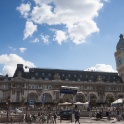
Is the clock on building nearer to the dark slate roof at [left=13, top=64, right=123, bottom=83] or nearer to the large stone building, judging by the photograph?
the large stone building

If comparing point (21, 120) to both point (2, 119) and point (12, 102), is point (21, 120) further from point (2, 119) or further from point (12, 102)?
point (12, 102)

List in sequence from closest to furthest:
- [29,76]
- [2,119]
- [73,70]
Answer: [2,119] → [29,76] → [73,70]

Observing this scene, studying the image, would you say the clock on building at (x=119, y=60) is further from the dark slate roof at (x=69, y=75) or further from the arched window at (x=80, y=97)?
the arched window at (x=80, y=97)

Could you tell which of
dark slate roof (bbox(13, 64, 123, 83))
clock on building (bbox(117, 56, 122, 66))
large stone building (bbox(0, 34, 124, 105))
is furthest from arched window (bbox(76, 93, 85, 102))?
clock on building (bbox(117, 56, 122, 66))

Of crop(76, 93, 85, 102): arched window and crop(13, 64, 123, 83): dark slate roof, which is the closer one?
crop(76, 93, 85, 102): arched window

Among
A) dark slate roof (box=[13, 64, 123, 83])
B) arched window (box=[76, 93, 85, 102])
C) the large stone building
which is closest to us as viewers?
the large stone building

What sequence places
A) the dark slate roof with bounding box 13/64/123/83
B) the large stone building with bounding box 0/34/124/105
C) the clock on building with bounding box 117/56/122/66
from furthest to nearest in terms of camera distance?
the clock on building with bounding box 117/56/122/66
the dark slate roof with bounding box 13/64/123/83
the large stone building with bounding box 0/34/124/105

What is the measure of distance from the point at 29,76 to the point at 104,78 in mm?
37293

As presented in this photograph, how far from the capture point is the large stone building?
12100 cm

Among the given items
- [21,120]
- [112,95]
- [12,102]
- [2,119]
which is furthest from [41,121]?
[112,95]

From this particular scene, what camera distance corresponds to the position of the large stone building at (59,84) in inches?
→ 4764

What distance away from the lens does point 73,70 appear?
137875 mm

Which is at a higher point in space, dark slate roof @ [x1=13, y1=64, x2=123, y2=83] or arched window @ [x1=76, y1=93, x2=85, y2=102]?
dark slate roof @ [x1=13, y1=64, x2=123, y2=83]

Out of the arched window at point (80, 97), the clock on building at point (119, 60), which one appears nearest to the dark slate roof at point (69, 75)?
the clock on building at point (119, 60)
